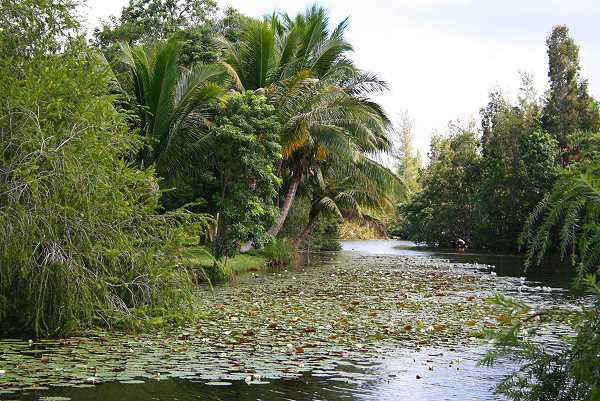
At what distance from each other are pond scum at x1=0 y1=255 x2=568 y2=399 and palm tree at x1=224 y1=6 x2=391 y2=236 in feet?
27.7

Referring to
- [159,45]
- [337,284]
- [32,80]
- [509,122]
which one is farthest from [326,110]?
[509,122]

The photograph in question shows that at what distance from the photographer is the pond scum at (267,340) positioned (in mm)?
7310

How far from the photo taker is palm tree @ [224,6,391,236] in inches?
929

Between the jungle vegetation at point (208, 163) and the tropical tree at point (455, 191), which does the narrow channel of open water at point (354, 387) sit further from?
the tropical tree at point (455, 191)

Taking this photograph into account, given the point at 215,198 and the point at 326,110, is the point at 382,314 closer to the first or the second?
the point at 215,198

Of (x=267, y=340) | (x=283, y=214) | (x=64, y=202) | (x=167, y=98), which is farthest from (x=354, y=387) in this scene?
(x=283, y=214)

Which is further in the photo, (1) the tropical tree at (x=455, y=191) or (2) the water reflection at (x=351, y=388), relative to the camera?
(1) the tropical tree at (x=455, y=191)

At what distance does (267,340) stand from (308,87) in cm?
1587

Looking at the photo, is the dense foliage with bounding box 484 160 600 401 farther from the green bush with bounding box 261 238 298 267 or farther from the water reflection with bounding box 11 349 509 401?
the green bush with bounding box 261 238 298 267

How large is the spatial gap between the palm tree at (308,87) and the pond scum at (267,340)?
8.45m

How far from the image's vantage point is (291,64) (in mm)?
25828

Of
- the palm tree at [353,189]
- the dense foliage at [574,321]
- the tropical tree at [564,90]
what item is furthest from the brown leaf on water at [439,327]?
the tropical tree at [564,90]

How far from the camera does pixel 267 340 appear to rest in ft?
30.8

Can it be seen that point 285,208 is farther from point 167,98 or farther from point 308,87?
point 167,98
